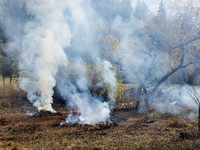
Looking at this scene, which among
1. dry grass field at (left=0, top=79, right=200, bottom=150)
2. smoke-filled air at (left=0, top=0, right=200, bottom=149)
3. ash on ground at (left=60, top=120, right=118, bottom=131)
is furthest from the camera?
smoke-filled air at (left=0, top=0, right=200, bottom=149)

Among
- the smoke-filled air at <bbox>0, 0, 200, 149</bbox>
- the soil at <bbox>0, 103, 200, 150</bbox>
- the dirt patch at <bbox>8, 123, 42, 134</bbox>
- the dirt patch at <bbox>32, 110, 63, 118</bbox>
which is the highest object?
the smoke-filled air at <bbox>0, 0, 200, 149</bbox>

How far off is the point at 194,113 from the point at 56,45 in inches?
494

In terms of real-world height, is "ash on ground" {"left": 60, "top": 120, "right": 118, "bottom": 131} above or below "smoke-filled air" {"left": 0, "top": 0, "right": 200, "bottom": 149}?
below

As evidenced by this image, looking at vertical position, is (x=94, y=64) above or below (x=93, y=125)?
above

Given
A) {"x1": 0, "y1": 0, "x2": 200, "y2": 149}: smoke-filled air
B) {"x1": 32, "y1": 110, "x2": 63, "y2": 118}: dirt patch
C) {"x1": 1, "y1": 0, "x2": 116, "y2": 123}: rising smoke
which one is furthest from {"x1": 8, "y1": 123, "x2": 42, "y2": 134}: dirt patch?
{"x1": 1, "y1": 0, "x2": 116, "y2": 123}: rising smoke

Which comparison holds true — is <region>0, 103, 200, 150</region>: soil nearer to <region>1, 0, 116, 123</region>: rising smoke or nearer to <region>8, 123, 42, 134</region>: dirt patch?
<region>8, 123, 42, 134</region>: dirt patch

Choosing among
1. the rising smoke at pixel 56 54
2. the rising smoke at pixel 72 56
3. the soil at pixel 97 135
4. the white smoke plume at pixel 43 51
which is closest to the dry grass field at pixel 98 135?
the soil at pixel 97 135

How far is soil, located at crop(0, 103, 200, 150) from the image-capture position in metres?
6.23

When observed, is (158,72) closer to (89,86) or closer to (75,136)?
(89,86)

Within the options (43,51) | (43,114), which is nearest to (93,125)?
(43,114)

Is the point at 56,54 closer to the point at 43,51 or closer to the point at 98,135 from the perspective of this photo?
the point at 43,51

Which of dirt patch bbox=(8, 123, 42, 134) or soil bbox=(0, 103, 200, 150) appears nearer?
soil bbox=(0, 103, 200, 150)

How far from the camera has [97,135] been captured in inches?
314

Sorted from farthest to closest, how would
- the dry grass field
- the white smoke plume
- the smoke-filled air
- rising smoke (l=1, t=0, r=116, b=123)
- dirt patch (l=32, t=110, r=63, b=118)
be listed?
rising smoke (l=1, t=0, r=116, b=123), the white smoke plume, the smoke-filled air, dirt patch (l=32, t=110, r=63, b=118), the dry grass field
